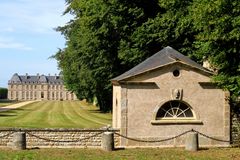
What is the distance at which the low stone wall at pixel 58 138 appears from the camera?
2375 cm

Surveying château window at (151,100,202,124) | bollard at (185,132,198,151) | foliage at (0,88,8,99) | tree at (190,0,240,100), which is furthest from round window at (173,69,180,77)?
foliage at (0,88,8,99)

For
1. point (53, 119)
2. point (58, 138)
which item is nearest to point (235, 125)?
point (58, 138)

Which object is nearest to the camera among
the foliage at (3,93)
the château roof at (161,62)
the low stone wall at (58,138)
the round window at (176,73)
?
the low stone wall at (58,138)

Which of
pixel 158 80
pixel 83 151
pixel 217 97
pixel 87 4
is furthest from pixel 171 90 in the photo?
pixel 87 4

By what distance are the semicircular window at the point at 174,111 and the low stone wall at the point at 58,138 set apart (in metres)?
2.43

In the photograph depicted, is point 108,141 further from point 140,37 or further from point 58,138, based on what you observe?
point 140,37

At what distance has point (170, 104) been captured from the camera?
79.6 ft

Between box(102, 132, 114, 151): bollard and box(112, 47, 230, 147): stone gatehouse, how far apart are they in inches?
55.7

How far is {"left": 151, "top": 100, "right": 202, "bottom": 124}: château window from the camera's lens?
2414cm

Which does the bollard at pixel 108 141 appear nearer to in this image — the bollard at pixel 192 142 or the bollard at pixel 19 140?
the bollard at pixel 192 142

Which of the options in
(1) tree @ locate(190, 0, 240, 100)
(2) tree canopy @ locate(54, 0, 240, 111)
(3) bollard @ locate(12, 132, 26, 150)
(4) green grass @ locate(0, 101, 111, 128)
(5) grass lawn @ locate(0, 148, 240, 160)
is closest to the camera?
(5) grass lawn @ locate(0, 148, 240, 160)

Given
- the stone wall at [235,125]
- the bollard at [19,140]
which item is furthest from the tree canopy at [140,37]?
→ the bollard at [19,140]

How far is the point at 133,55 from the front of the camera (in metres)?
35.1

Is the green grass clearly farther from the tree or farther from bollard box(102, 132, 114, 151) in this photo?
the tree
